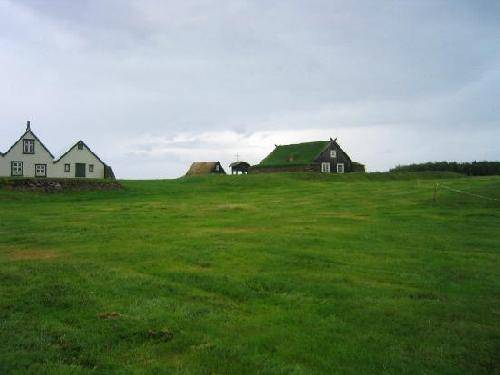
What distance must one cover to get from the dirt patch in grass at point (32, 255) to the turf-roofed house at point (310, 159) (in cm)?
6432

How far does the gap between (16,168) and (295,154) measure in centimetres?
4374

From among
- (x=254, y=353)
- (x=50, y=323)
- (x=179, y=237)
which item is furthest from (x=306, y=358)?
(x=179, y=237)

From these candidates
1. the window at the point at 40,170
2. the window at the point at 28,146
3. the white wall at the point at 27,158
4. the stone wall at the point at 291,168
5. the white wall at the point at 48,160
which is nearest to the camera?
the white wall at the point at 27,158

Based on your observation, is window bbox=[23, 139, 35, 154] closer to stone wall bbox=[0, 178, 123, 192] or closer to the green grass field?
stone wall bbox=[0, 178, 123, 192]

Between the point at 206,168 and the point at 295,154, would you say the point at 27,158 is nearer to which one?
the point at 206,168

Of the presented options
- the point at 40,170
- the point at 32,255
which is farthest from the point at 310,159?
the point at 32,255

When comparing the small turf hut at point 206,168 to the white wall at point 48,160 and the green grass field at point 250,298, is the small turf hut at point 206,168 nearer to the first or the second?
the white wall at point 48,160

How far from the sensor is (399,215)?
2761cm

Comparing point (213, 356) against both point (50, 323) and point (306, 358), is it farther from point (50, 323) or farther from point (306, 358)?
point (50, 323)

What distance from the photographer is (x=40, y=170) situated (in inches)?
2440

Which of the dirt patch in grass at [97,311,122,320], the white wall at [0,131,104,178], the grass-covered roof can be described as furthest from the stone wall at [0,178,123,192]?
the dirt patch in grass at [97,311,122,320]

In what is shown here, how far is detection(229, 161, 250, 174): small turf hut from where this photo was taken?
9472cm

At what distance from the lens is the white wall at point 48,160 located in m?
59.8

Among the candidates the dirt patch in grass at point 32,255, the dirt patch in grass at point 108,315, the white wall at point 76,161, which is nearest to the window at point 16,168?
the white wall at point 76,161
